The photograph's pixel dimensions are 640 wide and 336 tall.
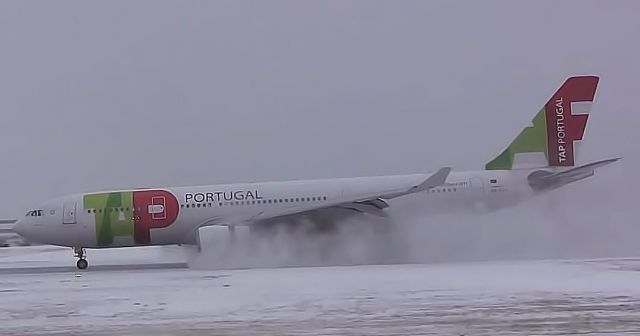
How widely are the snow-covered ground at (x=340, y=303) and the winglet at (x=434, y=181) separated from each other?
14.3 feet

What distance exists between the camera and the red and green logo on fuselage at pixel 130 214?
22.5 m

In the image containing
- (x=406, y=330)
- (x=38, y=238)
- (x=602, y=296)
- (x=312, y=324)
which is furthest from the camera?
(x=38, y=238)

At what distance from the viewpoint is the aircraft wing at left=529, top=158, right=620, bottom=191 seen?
22156 mm

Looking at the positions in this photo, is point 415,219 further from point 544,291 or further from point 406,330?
point 406,330

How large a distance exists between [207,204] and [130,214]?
222 cm

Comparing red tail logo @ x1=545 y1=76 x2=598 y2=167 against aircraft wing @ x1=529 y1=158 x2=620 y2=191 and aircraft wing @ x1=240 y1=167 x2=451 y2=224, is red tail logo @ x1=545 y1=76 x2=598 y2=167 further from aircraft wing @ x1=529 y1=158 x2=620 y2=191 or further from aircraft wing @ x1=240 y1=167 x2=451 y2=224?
aircraft wing @ x1=240 y1=167 x2=451 y2=224

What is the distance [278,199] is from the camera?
75.8 ft

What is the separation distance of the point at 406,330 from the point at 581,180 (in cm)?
1654

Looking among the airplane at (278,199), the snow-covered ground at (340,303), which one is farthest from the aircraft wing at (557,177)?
the snow-covered ground at (340,303)

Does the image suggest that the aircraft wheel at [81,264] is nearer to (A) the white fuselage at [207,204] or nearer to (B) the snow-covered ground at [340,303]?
(A) the white fuselage at [207,204]

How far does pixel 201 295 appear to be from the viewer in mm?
12812

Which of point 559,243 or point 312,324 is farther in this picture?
point 559,243

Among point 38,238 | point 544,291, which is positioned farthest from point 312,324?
point 38,238

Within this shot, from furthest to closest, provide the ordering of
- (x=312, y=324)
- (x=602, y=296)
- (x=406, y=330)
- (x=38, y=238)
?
(x=38, y=238) → (x=602, y=296) → (x=312, y=324) → (x=406, y=330)
